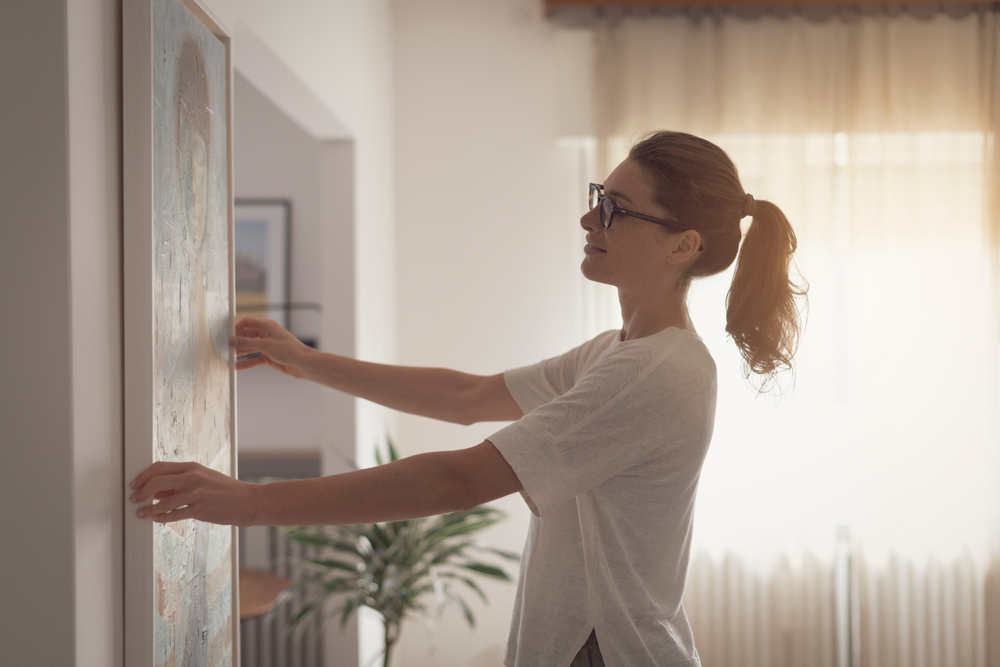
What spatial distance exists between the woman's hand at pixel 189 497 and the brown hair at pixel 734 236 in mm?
822

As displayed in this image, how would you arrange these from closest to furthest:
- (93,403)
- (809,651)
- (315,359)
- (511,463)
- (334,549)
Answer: (93,403) → (511,463) → (315,359) → (334,549) → (809,651)

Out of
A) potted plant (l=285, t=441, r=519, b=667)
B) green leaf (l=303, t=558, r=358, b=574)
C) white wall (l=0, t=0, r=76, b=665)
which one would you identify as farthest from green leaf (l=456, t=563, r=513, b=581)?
white wall (l=0, t=0, r=76, b=665)

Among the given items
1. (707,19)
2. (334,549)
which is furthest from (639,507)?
(707,19)

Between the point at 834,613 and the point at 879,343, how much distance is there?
1167mm

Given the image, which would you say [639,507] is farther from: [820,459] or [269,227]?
[269,227]

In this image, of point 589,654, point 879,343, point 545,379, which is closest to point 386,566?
point 545,379

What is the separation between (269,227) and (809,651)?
306 centimetres

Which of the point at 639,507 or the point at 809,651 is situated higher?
the point at 639,507

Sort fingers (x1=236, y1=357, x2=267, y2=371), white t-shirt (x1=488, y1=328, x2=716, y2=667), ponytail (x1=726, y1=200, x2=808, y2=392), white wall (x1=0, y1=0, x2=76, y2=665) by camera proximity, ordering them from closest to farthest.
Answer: white wall (x1=0, y1=0, x2=76, y2=665)
white t-shirt (x1=488, y1=328, x2=716, y2=667)
ponytail (x1=726, y1=200, x2=808, y2=392)
fingers (x1=236, y1=357, x2=267, y2=371)

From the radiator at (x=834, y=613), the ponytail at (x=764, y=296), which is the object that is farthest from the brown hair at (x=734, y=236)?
the radiator at (x=834, y=613)

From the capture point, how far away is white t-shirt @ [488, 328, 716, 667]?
1.00 m

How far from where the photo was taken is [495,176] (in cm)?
310

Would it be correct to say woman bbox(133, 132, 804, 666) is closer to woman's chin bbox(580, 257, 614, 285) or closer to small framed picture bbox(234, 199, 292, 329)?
woman's chin bbox(580, 257, 614, 285)

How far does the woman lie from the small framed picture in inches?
72.8
